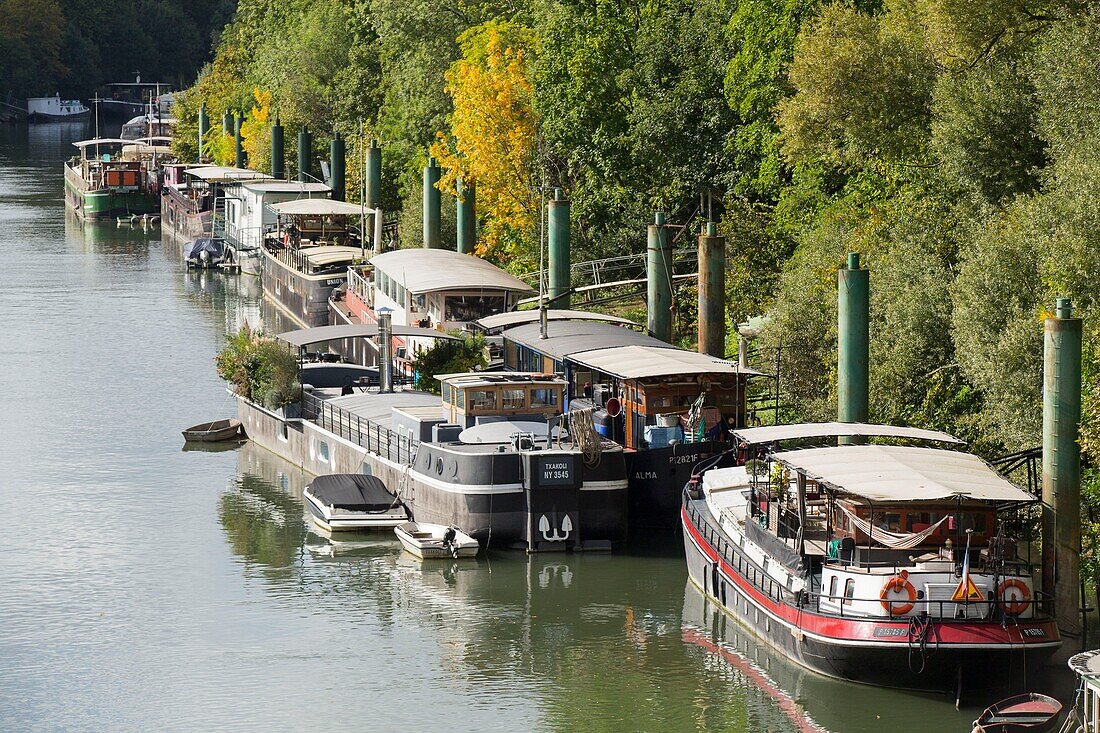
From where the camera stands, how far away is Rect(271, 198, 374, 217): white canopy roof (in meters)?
92.1

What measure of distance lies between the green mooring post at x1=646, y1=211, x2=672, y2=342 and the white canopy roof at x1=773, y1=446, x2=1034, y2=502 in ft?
60.7

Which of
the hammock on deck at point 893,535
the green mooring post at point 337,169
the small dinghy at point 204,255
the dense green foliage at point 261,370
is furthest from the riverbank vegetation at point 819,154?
the dense green foliage at point 261,370

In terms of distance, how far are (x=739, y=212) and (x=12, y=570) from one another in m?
33.7

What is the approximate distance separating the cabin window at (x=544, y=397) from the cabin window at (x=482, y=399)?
1006 mm

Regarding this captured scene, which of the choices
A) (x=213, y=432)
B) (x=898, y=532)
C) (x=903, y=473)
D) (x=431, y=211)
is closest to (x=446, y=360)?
(x=213, y=432)

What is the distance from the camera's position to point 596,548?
148 feet

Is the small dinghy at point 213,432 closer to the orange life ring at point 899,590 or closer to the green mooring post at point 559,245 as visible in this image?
the green mooring post at point 559,245

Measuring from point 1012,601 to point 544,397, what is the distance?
17.3m

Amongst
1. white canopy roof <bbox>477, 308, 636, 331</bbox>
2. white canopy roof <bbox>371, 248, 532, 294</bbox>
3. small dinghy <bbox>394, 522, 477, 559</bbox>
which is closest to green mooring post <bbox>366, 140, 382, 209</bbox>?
white canopy roof <bbox>371, 248, 532, 294</bbox>

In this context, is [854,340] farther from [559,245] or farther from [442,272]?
[442,272]

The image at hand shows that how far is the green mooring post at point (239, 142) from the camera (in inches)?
5248

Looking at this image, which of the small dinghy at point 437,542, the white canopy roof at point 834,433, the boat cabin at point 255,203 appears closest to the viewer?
the white canopy roof at point 834,433

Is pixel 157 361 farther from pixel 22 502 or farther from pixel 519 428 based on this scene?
pixel 519 428

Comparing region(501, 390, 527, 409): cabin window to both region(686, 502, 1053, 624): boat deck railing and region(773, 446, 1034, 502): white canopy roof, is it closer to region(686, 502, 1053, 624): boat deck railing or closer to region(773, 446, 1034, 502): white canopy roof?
region(773, 446, 1034, 502): white canopy roof
